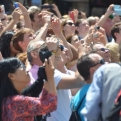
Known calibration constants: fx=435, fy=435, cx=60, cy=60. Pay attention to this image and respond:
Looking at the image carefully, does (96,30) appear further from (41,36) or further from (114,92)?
(114,92)

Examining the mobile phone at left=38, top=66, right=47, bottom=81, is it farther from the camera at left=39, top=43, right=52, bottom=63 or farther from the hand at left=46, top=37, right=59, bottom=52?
the hand at left=46, top=37, right=59, bottom=52

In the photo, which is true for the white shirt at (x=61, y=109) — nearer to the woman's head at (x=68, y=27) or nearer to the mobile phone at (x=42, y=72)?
the mobile phone at (x=42, y=72)

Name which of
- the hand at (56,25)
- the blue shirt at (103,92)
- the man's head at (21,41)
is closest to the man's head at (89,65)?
the blue shirt at (103,92)

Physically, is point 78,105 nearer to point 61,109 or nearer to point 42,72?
point 42,72

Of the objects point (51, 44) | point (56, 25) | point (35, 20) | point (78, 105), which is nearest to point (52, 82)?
point (78, 105)

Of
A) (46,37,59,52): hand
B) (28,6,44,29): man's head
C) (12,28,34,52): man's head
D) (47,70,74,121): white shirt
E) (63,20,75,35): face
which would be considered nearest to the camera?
(46,37,59,52): hand

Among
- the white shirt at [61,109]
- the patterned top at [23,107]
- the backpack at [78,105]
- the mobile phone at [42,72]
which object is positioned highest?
the mobile phone at [42,72]

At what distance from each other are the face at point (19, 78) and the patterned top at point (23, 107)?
0.16 metres

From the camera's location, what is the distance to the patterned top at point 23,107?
3004 millimetres

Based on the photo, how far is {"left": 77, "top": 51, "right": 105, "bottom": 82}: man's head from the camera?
127 inches

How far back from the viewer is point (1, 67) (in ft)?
10.4

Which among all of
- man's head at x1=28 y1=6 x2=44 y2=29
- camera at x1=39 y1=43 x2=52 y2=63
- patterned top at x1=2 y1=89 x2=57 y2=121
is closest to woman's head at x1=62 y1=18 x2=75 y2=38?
man's head at x1=28 y1=6 x2=44 y2=29

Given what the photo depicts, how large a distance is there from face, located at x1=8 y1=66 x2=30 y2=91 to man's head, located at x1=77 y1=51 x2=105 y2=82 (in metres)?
0.42

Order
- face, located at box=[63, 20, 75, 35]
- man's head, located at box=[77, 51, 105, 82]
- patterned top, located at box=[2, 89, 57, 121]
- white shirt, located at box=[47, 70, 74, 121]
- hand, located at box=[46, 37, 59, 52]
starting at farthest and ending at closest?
face, located at box=[63, 20, 75, 35], white shirt, located at box=[47, 70, 74, 121], hand, located at box=[46, 37, 59, 52], man's head, located at box=[77, 51, 105, 82], patterned top, located at box=[2, 89, 57, 121]
